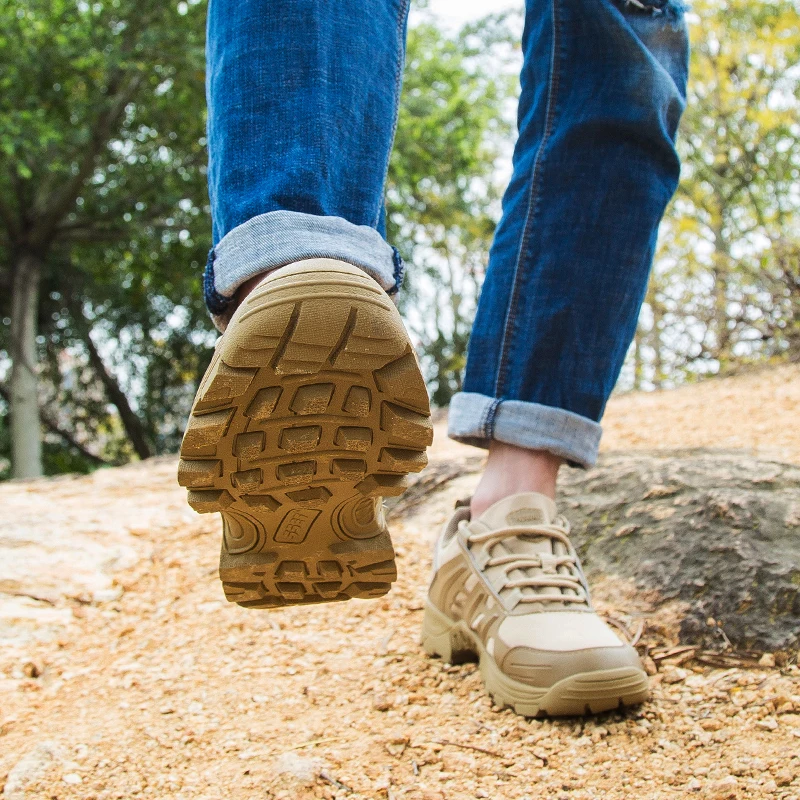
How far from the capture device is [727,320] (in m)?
3.94

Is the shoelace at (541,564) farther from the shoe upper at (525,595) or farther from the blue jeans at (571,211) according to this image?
the blue jeans at (571,211)

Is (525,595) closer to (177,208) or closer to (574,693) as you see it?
(574,693)

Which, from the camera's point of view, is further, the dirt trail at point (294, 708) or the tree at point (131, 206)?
the tree at point (131, 206)

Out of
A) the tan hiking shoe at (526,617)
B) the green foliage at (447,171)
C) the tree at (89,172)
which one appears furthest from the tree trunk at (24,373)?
the tan hiking shoe at (526,617)

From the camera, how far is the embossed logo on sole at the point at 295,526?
36.8 inches

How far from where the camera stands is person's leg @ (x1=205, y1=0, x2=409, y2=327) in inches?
32.8

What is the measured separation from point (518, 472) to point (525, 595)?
0.17 m

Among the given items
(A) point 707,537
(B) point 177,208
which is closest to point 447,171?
(B) point 177,208

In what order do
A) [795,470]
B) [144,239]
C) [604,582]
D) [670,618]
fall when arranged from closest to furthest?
[670,618] < [604,582] < [795,470] < [144,239]

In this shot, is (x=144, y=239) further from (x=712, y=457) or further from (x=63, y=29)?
(x=712, y=457)

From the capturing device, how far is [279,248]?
0.81 metres

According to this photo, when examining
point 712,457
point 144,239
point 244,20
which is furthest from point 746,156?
point 244,20

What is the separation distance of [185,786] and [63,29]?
5229mm

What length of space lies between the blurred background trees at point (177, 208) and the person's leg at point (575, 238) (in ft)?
9.12
